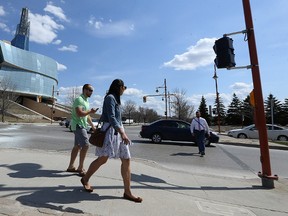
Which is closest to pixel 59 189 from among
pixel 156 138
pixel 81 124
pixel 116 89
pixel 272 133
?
pixel 81 124

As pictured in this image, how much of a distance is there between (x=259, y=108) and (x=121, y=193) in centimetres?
399

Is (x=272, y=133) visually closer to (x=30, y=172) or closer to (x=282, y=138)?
(x=282, y=138)

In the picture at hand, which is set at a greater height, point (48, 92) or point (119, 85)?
point (48, 92)

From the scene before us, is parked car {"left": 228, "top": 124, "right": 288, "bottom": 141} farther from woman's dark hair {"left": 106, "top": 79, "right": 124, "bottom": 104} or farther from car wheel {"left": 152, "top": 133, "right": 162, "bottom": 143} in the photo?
woman's dark hair {"left": 106, "top": 79, "right": 124, "bottom": 104}

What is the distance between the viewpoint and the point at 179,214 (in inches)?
162

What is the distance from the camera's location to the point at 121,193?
4812 mm

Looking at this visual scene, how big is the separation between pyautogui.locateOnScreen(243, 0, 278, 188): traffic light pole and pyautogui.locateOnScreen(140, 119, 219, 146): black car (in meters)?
9.65

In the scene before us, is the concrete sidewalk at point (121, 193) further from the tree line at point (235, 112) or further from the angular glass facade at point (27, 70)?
the angular glass facade at point (27, 70)

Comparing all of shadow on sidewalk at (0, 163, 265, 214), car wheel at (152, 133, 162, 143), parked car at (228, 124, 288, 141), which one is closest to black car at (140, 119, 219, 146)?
car wheel at (152, 133, 162, 143)

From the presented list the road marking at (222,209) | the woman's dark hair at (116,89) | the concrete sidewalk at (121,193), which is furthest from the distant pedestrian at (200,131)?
the woman's dark hair at (116,89)

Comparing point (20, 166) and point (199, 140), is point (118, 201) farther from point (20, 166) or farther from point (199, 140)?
point (199, 140)

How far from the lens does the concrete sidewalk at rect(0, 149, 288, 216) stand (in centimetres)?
404

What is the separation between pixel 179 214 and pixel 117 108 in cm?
189

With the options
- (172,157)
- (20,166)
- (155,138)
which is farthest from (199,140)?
(20,166)
